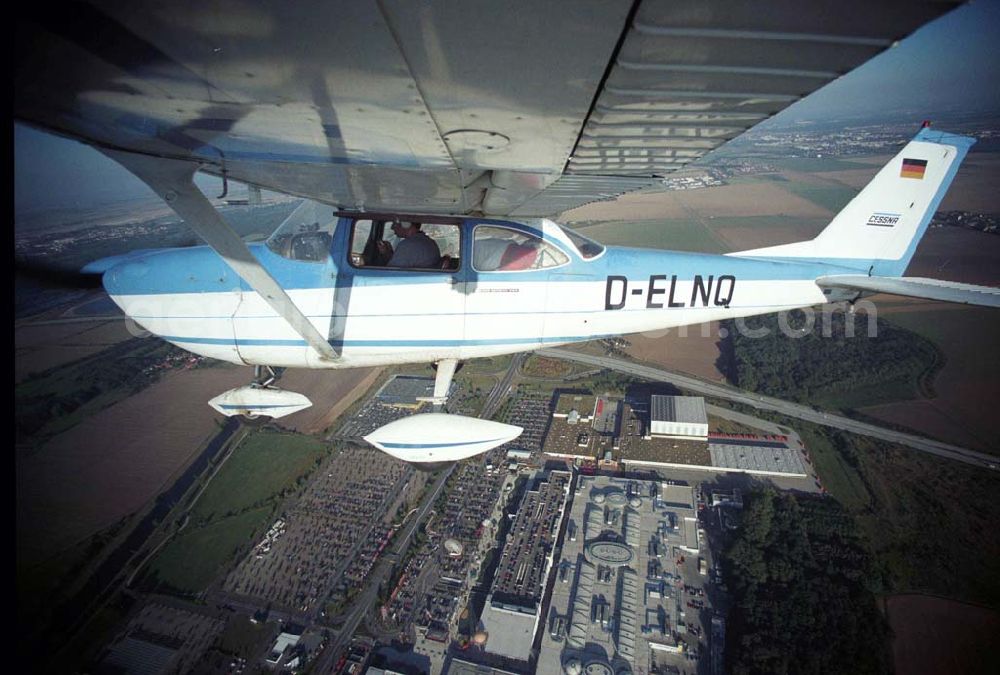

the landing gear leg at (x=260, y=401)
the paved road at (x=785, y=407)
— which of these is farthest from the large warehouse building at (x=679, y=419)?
the landing gear leg at (x=260, y=401)

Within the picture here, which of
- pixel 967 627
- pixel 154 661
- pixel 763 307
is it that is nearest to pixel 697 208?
pixel 967 627

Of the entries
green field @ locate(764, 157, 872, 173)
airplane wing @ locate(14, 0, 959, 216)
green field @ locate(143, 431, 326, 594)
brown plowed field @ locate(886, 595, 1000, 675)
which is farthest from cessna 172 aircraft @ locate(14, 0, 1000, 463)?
green field @ locate(764, 157, 872, 173)

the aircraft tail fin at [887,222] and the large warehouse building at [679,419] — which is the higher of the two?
the aircraft tail fin at [887,222]

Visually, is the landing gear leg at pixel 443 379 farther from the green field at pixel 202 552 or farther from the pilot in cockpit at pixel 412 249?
the green field at pixel 202 552

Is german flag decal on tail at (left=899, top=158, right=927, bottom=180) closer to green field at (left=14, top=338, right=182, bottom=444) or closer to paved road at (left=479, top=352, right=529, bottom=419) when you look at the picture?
paved road at (left=479, top=352, right=529, bottom=419)

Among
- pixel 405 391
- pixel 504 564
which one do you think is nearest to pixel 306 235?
pixel 504 564

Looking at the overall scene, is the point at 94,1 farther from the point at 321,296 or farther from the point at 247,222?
the point at 247,222
